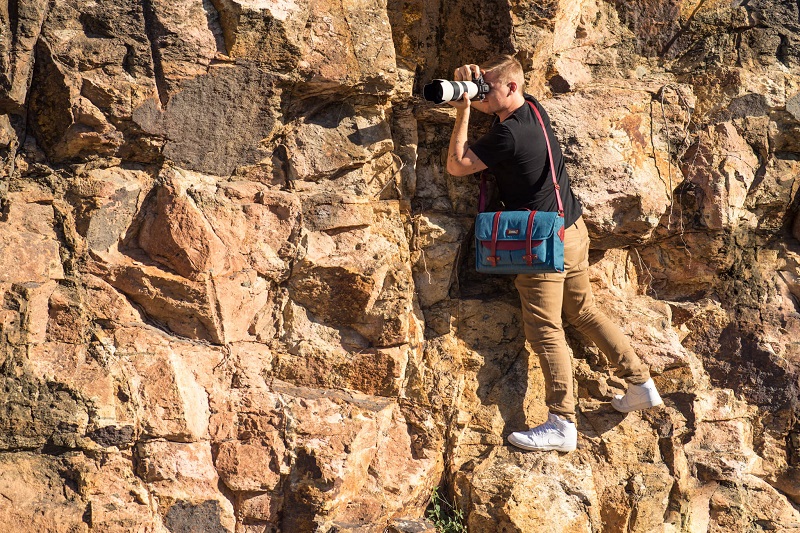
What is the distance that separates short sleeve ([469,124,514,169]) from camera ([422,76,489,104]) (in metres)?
0.19

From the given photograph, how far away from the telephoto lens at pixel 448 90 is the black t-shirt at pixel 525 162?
0.21 m

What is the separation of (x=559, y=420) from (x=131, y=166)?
2430 mm

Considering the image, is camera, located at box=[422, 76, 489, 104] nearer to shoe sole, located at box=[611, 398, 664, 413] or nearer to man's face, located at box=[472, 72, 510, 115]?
man's face, located at box=[472, 72, 510, 115]

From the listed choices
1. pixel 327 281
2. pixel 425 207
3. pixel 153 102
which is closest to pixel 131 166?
pixel 153 102

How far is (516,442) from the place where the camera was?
13.8 ft

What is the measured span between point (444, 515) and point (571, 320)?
1197 millimetres

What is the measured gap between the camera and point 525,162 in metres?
3.94

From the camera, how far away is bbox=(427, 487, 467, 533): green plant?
4.12 meters

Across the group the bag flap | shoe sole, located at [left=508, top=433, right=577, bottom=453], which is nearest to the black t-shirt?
the bag flap

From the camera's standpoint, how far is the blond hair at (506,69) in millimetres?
3959

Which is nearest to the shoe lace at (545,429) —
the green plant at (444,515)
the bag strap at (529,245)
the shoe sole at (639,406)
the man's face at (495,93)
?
the shoe sole at (639,406)

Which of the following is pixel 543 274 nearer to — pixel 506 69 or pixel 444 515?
pixel 506 69

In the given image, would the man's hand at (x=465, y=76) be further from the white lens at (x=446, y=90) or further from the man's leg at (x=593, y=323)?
the man's leg at (x=593, y=323)

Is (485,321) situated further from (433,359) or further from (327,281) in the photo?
(327,281)
